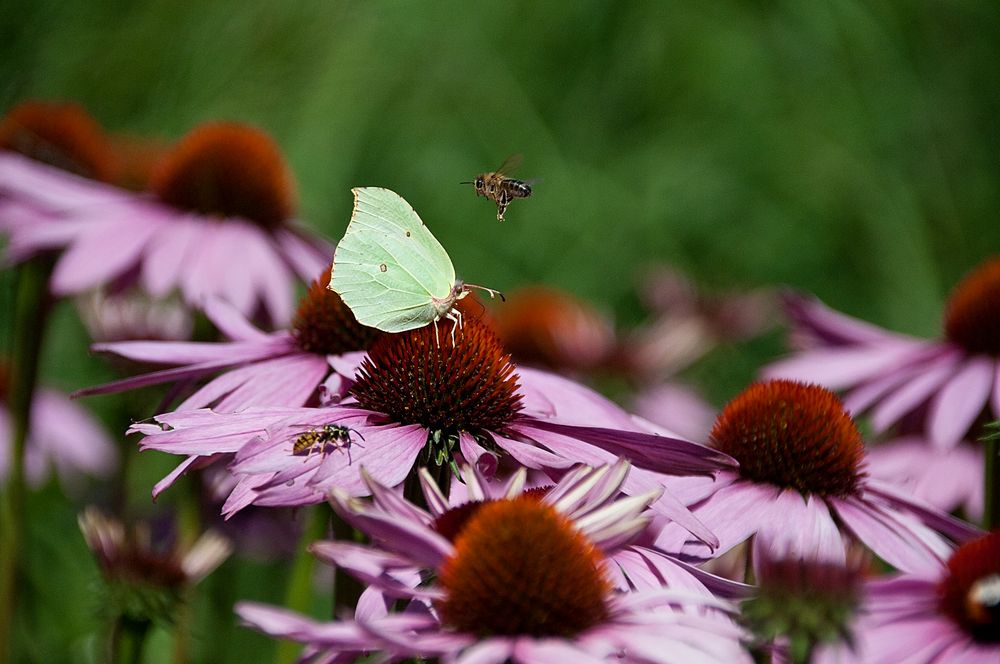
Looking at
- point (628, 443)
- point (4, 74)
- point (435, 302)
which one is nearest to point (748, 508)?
point (628, 443)

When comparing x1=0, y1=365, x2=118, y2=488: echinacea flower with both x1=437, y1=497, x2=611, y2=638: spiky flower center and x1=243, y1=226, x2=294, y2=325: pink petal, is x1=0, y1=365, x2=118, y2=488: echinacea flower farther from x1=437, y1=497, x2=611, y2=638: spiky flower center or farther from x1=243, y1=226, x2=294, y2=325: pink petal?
x1=437, y1=497, x2=611, y2=638: spiky flower center

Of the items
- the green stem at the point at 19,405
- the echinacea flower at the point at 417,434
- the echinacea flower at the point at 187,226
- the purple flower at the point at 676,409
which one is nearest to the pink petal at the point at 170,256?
the echinacea flower at the point at 187,226

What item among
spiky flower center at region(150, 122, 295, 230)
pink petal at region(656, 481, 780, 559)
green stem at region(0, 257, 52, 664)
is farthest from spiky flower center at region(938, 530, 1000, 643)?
spiky flower center at region(150, 122, 295, 230)

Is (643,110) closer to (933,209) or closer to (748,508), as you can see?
(933,209)

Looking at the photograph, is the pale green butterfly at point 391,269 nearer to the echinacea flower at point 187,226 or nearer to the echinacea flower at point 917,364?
the echinacea flower at point 187,226

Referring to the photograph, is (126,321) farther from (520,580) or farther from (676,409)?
(520,580)

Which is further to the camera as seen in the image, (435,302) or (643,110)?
(643,110)
